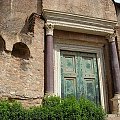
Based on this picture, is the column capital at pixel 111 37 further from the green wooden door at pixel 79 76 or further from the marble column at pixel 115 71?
the green wooden door at pixel 79 76

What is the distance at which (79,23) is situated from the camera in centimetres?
1154

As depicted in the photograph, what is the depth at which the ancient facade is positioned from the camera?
390 inches

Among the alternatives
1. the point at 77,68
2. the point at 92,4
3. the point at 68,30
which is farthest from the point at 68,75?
the point at 92,4

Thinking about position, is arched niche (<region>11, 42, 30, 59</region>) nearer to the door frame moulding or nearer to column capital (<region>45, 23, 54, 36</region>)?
column capital (<region>45, 23, 54, 36</region>)

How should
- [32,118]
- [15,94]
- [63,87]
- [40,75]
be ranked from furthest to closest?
[63,87], [40,75], [15,94], [32,118]

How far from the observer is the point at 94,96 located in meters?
11.5

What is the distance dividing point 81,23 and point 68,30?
0.68m

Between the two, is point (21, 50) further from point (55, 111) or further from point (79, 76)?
point (55, 111)

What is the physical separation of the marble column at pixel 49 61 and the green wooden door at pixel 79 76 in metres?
1.05

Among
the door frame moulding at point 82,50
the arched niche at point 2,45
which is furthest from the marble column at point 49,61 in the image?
the arched niche at point 2,45

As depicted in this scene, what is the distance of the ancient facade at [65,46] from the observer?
9.91 meters

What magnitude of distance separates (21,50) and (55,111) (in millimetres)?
3536

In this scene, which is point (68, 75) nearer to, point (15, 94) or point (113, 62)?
point (113, 62)

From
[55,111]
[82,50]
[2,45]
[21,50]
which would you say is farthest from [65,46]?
[55,111]
